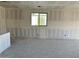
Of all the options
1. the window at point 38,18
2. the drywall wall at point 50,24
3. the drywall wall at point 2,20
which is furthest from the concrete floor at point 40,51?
the window at point 38,18

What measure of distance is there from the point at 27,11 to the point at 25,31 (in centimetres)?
151

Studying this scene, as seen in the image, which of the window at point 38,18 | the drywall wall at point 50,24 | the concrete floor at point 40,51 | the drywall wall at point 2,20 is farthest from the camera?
the window at point 38,18

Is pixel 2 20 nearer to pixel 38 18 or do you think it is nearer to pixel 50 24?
pixel 38 18

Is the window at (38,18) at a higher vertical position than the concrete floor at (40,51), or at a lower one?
higher

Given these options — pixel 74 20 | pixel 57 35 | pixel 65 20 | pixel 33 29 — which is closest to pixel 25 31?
pixel 33 29

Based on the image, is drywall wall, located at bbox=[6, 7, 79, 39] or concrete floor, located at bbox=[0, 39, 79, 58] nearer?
concrete floor, located at bbox=[0, 39, 79, 58]

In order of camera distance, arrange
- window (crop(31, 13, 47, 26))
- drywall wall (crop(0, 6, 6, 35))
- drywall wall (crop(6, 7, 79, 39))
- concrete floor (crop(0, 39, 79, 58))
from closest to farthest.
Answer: concrete floor (crop(0, 39, 79, 58)), drywall wall (crop(0, 6, 6, 35)), drywall wall (crop(6, 7, 79, 39)), window (crop(31, 13, 47, 26))

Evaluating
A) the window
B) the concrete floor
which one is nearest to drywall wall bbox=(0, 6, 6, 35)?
the window

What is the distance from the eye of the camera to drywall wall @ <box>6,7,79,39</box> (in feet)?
31.7

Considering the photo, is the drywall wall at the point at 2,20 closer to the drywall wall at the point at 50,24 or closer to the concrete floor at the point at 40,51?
the drywall wall at the point at 50,24

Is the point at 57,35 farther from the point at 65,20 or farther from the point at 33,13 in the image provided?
the point at 33,13

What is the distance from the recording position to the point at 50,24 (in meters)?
9.81

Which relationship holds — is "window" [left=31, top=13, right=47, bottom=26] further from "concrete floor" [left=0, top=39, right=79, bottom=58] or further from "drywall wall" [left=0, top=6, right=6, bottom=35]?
"concrete floor" [left=0, top=39, right=79, bottom=58]

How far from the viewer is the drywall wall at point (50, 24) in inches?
380
